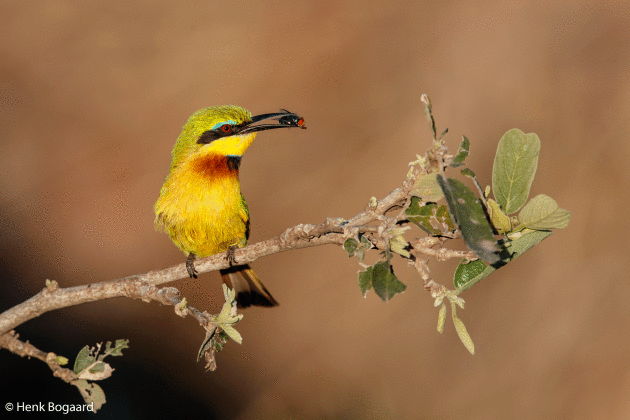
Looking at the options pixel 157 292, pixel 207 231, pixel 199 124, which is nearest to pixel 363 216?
pixel 157 292

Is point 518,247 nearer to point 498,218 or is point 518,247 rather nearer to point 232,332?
point 498,218

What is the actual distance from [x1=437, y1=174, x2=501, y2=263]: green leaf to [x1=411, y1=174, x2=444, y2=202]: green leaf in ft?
0.26

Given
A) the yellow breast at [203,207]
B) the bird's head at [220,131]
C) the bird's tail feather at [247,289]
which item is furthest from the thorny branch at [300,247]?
the bird's tail feather at [247,289]

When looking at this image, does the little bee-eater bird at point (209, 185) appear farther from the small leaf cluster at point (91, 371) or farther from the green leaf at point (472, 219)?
the green leaf at point (472, 219)

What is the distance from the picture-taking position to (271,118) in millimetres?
2400

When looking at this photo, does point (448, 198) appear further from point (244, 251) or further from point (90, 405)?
point (90, 405)

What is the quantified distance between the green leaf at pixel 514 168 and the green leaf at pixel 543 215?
1.3 inches

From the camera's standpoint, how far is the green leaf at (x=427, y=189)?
3.08 ft

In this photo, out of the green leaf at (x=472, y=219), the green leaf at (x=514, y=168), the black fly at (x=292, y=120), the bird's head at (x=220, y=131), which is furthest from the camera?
the bird's head at (x=220, y=131)

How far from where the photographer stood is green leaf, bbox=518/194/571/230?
947mm

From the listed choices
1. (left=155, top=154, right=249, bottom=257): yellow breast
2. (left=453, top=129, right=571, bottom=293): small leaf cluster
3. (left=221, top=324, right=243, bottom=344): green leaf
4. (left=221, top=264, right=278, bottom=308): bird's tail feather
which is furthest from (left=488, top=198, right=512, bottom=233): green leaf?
(left=221, top=264, right=278, bottom=308): bird's tail feather

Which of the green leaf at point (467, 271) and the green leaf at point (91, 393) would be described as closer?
the green leaf at point (467, 271)

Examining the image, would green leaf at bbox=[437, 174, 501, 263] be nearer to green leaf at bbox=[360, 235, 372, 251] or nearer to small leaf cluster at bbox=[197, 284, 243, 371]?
green leaf at bbox=[360, 235, 372, 251]

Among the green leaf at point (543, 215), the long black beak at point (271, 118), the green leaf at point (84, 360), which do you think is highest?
the long black beak at point (271, 118)
